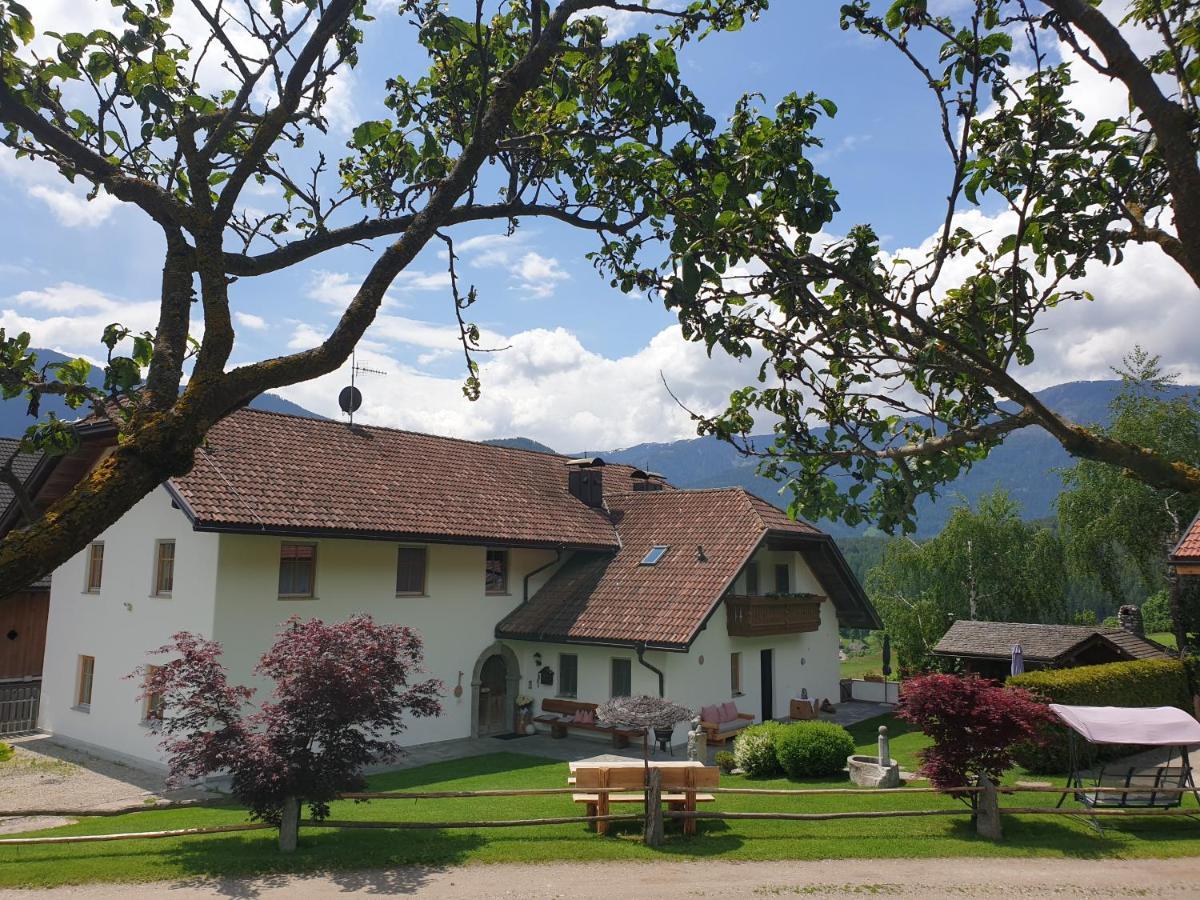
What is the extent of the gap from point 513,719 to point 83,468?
1317cm

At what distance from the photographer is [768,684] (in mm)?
23719

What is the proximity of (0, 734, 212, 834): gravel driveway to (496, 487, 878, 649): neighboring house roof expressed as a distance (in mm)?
9216

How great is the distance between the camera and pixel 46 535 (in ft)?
12.3

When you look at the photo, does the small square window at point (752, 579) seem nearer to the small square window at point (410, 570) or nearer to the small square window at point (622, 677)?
the small square window at point (622, 677)

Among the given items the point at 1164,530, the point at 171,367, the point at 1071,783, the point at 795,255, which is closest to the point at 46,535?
the point at 171,367

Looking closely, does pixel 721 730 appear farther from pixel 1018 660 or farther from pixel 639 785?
pixel 639 785

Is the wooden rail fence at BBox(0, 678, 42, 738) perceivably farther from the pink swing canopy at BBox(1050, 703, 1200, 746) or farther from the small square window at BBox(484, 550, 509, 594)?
the pink swing canopy at BBox(1050, 703, 1200, 746)

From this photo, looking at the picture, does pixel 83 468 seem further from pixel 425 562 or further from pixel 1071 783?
pixel 1071 783

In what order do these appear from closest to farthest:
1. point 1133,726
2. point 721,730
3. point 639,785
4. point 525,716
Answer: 1. point 639,785
2. point 1133,726
3. point 721,730
4. point 525,716

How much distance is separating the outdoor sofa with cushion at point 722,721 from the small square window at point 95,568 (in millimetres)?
15921

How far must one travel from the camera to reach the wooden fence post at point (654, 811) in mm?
11438

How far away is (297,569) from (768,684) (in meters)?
13.8

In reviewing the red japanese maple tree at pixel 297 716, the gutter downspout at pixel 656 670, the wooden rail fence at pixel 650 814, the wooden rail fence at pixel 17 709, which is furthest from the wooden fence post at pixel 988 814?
the wooden rail fence at pixel 17 709

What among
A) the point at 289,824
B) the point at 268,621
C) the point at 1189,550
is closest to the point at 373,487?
the point at 268,621
